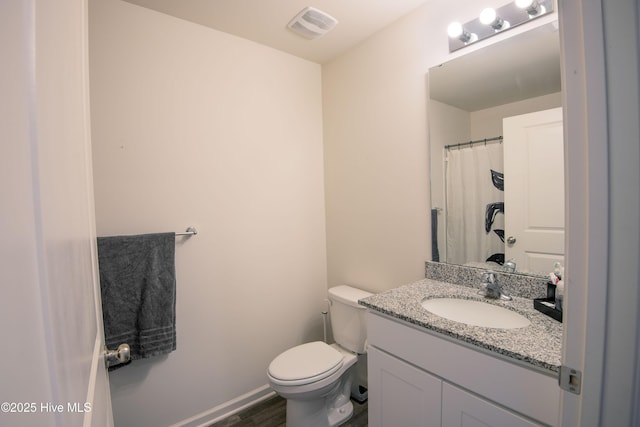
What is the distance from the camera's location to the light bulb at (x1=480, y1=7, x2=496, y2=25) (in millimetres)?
1258

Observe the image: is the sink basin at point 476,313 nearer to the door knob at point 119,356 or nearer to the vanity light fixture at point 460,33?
the door knob at point 119,356

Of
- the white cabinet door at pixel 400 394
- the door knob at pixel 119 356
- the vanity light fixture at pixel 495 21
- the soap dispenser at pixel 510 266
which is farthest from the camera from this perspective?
the soap dispenser at pixel 510 266

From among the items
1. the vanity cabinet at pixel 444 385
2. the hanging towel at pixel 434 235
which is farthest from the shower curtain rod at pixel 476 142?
the vanity cabinet at pixel 444 385

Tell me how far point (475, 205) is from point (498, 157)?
0.26 meters

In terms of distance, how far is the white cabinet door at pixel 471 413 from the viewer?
0.87 metres

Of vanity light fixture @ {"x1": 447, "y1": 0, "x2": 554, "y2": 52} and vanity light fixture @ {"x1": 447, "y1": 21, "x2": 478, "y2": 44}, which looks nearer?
vanity light fixture @ {"x1": 447, "y1": 0, "x2": 554, "y2": 52}

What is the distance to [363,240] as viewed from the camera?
1962mm

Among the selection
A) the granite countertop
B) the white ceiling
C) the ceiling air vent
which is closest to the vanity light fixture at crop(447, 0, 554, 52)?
the white ceiling

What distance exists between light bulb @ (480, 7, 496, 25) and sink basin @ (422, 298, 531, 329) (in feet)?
4.30

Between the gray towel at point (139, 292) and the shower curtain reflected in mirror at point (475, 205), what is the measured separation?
1569mm

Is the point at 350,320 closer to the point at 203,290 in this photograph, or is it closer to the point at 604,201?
the point at 203,290

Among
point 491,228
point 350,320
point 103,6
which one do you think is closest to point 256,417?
point 350,320

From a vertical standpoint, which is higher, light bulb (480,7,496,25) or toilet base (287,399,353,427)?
light bulb (480,7,496,25)

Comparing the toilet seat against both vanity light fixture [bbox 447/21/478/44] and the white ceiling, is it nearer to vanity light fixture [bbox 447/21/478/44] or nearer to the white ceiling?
vanity light fixture [bbox 447/21/478/44]
